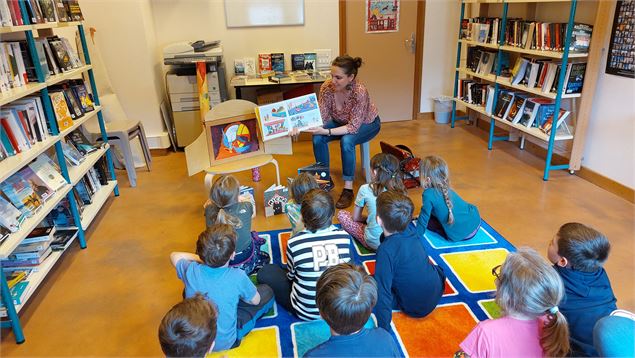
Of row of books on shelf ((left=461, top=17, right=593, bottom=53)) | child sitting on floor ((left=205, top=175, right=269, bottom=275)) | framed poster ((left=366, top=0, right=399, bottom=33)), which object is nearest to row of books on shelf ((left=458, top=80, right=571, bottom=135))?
row of books on shelf ((left=461, top=17, right=593, bottom=53))

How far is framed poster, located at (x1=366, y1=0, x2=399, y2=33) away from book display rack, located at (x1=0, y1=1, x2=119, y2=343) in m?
3.19

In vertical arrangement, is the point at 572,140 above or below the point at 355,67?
below

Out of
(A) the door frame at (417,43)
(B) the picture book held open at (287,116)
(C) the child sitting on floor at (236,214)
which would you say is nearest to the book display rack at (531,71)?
(A) the door frame at (417,43)

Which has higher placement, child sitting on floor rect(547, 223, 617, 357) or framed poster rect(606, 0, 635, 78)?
framed poster rect(606, 0, 635, 78)

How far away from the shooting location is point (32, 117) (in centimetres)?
262

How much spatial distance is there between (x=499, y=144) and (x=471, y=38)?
4.01ft

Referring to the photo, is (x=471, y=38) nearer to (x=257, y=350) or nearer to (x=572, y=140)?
(x=572, y=140)

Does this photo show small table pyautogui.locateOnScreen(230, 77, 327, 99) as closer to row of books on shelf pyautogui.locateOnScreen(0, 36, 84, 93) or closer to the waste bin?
the waste bin

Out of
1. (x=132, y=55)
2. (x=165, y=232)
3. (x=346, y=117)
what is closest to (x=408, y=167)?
(x=346, y=117)

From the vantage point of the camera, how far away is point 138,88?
464 cm

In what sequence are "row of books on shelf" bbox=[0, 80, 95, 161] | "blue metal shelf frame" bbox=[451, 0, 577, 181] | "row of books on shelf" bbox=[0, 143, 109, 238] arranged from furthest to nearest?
"blue metal shelf frame" bbox=[451, 0, 577, 181]
"row of books on shelf" bbox=[0, 80, 95, 161]
"row of books on shelf" bbox=[0, 143, 109, 238]

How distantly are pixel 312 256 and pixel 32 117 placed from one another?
189 centimetres

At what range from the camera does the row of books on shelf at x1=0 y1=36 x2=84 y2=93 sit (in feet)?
8.05

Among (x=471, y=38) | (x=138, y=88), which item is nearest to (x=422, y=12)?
(x=471, y=38)
